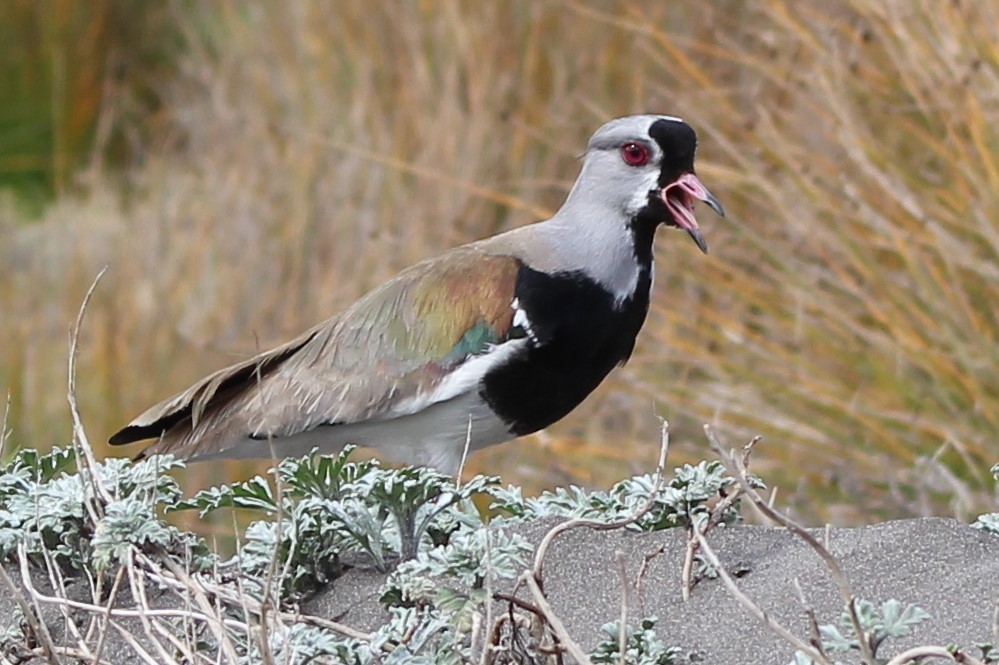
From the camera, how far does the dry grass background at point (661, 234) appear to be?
4602mm

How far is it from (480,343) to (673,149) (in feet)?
1.77

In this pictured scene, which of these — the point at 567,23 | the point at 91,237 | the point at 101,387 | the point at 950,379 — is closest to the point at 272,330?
the point at 101,387

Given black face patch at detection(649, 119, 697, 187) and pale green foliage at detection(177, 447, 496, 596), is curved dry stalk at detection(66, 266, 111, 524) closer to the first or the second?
pale green foliage at detection(177, 447, 496, 596)

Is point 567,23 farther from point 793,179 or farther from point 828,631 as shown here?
point 828,631

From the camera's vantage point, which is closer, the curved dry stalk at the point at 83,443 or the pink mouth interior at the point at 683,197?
the curved dry stalk at the point at 83,443

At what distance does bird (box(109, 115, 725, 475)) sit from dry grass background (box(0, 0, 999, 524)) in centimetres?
23

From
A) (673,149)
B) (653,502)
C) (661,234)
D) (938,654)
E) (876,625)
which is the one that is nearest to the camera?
(938,654)

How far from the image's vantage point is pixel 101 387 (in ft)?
20.8

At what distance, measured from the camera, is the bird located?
3.37 metres

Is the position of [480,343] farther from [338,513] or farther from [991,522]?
[991,522]

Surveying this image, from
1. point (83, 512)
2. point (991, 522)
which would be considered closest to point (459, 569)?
point (83, 512)

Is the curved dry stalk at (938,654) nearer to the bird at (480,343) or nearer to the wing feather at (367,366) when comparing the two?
the bird at (480,343)

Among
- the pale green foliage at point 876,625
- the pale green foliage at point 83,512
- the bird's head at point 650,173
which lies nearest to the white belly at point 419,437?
the bird's head at point 650,173

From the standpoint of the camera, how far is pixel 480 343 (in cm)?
342
